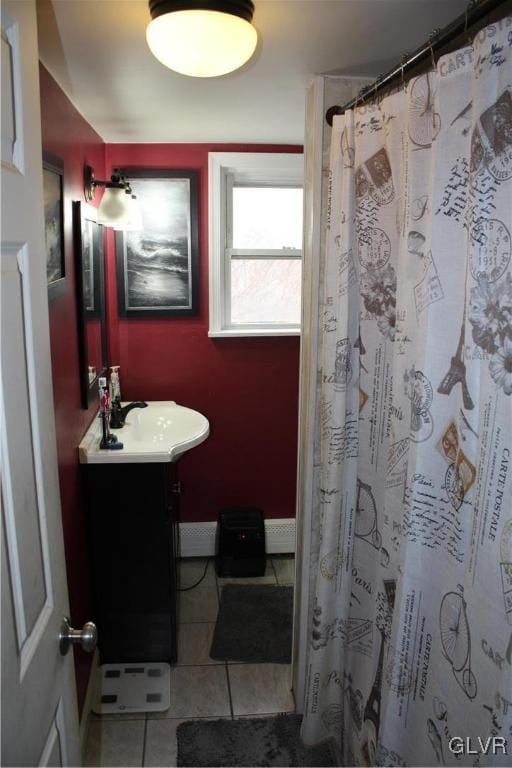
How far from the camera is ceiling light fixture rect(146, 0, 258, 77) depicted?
125 centimetres

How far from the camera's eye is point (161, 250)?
10.5 ft

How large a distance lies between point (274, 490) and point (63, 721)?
2376 mm

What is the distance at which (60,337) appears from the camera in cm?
203

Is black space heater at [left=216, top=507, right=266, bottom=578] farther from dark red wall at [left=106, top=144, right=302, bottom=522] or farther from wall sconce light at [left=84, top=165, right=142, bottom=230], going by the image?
wall sconce light at [left=84, top=165, right=142, bottom=230]

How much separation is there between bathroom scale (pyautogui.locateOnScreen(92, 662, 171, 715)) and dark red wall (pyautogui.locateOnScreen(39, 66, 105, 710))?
0.18 m

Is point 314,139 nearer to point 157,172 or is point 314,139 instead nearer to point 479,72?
point 479,72

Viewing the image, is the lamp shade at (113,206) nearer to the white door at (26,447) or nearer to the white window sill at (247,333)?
the white window sill at (247,333)

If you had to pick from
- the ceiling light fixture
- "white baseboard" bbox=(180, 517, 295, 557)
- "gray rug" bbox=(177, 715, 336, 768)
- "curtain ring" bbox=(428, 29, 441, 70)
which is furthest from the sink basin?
"curtain ring" bbox=(428, 29, 441, 70)

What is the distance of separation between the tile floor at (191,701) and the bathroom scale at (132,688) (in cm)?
3

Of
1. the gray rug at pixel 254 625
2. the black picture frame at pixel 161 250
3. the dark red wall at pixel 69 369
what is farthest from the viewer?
the black picture frame at pixel 161 250

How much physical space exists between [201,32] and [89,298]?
143 centimetres

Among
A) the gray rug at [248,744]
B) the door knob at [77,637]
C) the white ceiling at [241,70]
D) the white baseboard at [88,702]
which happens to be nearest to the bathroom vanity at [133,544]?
the white baseboard at [88,702]

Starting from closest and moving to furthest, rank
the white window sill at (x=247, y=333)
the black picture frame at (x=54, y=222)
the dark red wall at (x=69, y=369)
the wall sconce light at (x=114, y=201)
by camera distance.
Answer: the black picture frame at (x=54, y=222)
the dark red wall at (x=69, y=369)
the wall sconce light at (x=114, y=201)
the white window sill at (x=247, y=333)

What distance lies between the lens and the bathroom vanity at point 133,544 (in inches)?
93.4
